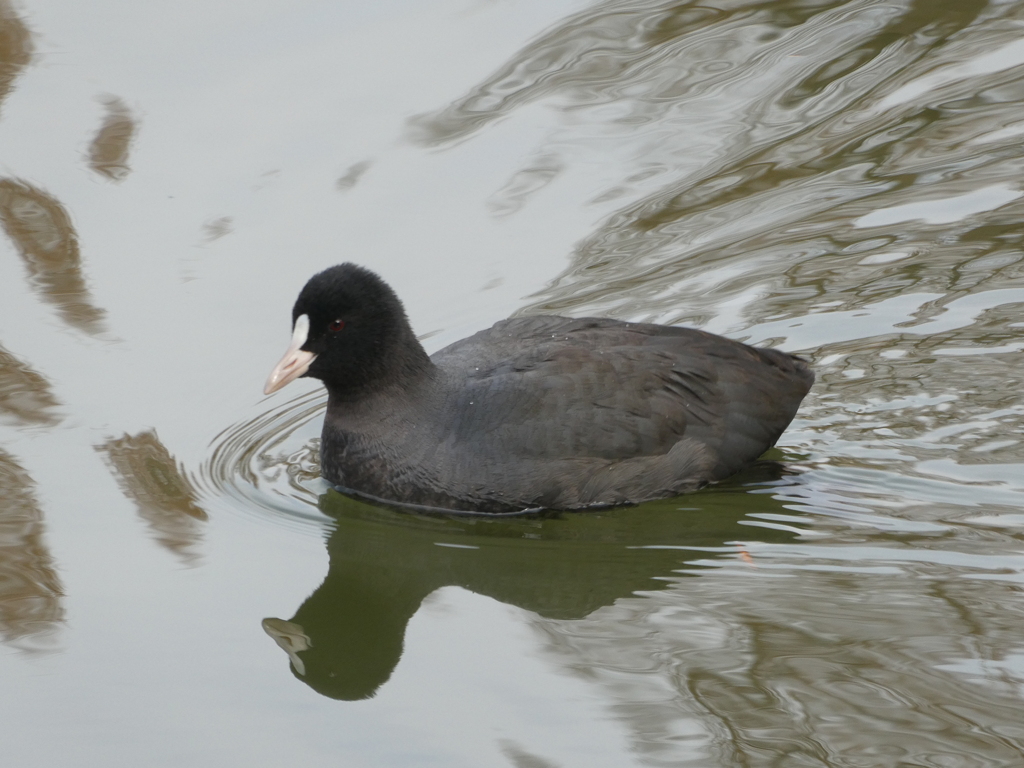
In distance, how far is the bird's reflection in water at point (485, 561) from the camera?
5082mm

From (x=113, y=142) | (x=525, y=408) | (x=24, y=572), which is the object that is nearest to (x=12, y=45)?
(x=113, y=142)

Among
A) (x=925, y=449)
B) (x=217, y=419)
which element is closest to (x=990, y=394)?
(x=925, y=449)

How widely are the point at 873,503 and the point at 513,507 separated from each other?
141cm

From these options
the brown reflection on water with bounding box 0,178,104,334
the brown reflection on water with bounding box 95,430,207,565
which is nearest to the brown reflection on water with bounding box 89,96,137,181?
the brown reflection on water with bounding box 0,178,104,334

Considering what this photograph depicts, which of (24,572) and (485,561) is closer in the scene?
(24,572)

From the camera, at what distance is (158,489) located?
602cm

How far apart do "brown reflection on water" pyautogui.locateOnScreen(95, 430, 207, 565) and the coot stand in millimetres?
596

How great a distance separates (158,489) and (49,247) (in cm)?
232

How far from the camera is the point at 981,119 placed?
8711 mm

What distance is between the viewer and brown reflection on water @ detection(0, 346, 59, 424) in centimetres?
644

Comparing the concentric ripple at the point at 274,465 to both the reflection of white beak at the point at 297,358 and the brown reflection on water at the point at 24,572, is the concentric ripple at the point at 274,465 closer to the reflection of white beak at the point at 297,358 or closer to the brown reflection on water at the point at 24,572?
the reflection of white beak at the point at 297,358

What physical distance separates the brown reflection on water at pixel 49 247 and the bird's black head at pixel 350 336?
65.5 inches

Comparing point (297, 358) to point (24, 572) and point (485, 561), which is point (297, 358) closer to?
point (485, 561)

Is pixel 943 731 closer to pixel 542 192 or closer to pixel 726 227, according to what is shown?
pixel 726 227
